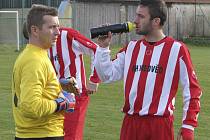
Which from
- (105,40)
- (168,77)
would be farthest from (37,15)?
(168,77)

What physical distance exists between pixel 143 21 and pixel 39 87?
1374 millimetres

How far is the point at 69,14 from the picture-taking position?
4556 cm

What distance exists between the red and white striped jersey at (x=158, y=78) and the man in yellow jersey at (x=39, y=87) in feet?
2.44

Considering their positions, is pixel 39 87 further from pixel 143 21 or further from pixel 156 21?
pixel 156 21

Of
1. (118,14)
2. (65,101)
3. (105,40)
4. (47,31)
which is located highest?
(118,14)

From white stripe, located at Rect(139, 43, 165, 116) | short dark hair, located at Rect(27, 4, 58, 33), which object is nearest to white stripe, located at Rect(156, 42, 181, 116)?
white stripe, located at Rect(139, 43, 165, 116)

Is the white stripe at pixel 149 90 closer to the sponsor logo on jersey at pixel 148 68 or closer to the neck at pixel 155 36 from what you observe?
the sponsor logo on jersey at pixel 148 68

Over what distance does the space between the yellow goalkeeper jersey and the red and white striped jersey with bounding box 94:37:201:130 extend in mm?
859

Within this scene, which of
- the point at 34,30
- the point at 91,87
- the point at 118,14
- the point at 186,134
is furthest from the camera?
the point at 118,14

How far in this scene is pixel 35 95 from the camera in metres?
4.95

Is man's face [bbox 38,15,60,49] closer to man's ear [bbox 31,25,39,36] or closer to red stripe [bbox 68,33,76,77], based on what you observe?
man's ear [bbox 31,25,39,36]

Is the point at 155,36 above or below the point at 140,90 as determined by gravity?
above

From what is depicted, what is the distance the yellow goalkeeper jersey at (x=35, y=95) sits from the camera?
4.96 meters

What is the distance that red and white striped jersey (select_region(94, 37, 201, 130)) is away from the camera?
5625 mm
